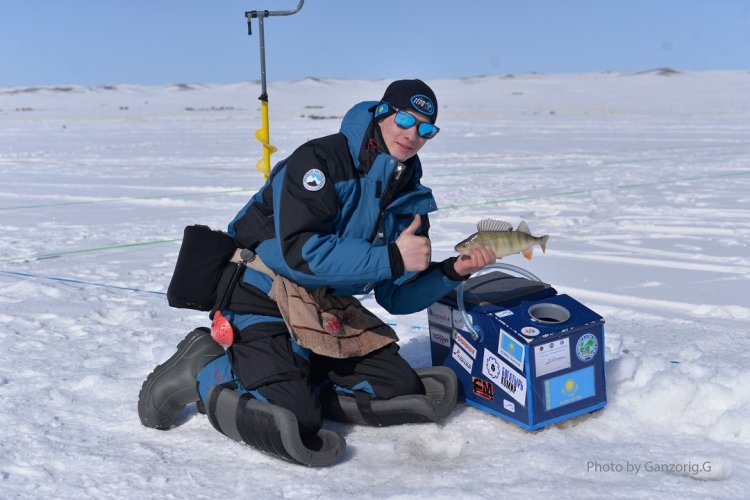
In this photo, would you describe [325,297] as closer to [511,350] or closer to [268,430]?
[268,430]

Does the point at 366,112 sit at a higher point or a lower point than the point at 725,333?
higher

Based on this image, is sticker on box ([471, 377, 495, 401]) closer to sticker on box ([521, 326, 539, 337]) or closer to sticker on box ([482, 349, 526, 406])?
sticker on box ([482, 349, 526, 406])

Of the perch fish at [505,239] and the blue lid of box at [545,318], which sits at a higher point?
the perch fish at [505,239]

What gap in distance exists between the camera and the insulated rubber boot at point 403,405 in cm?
315

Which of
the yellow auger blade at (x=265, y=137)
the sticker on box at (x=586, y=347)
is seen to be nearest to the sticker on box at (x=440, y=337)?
the sticker on box at (x=586, y=347)

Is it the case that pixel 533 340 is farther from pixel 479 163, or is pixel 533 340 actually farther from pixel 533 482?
pixel 479 163

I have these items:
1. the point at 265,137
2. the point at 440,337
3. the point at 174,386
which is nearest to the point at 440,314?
the point at 440,337

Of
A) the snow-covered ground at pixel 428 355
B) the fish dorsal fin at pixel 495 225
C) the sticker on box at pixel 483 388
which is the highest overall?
the fish dorsal fin at pixel 495 225

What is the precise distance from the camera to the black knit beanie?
2979 millimetres

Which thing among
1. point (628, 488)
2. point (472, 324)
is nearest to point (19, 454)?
point (472, 324)

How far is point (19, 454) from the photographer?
112 inches

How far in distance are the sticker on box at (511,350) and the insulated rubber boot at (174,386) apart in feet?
3.79

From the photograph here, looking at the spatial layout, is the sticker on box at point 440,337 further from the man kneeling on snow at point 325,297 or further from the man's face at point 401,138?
the man's face at point 401,138

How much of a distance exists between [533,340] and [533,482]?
1.80 feet
